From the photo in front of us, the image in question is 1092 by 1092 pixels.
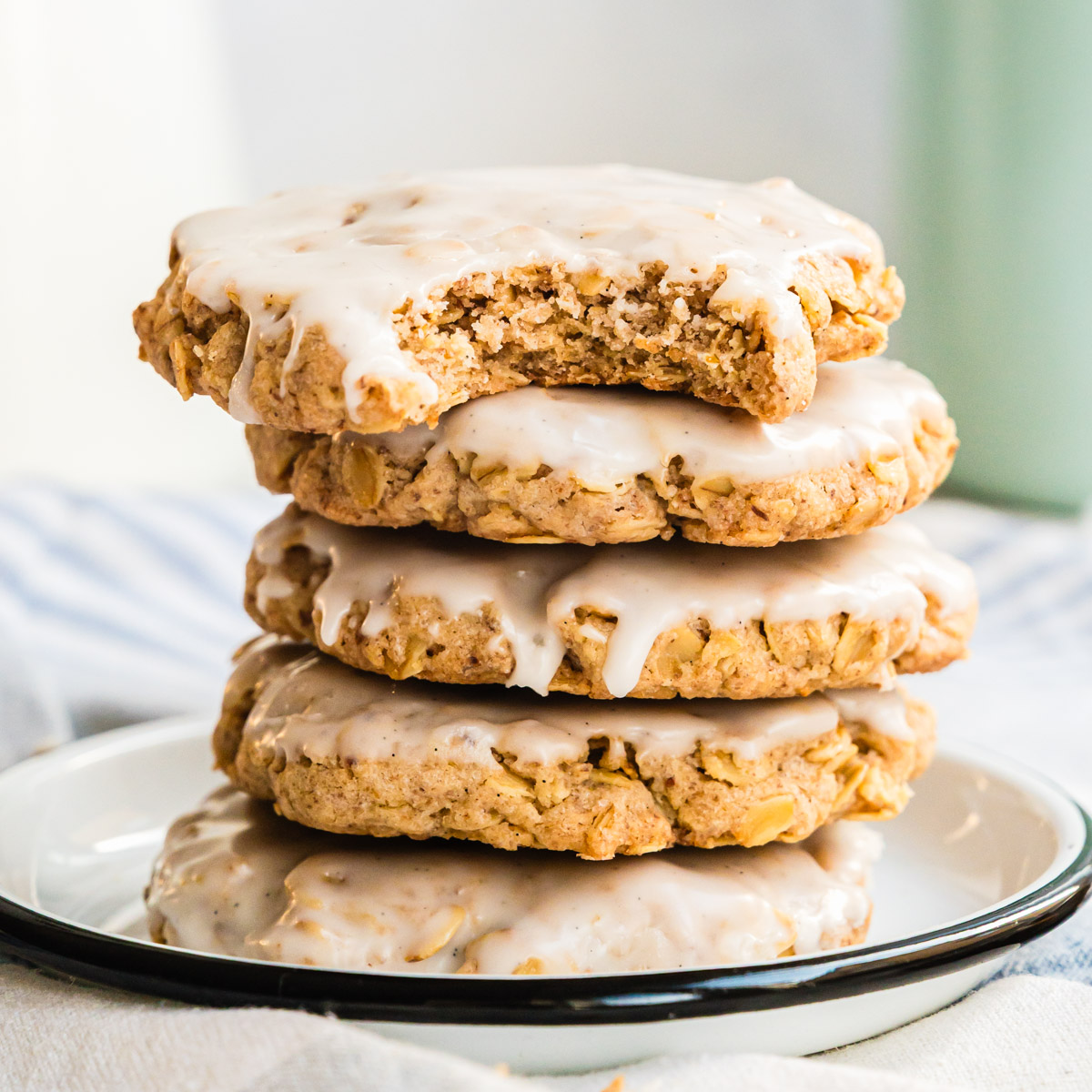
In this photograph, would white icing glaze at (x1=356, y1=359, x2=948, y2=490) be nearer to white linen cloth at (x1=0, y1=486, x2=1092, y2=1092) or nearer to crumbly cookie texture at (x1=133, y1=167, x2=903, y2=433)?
crumbly cookie texture at (x1=133, y1=167, x2=903, y2=433)

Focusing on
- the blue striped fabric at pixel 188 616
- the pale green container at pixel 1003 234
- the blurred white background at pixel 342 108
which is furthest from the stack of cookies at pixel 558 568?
Answer: the blurred white background at pixel 342 108

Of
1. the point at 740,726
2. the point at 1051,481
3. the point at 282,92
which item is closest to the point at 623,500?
the point at 740,726


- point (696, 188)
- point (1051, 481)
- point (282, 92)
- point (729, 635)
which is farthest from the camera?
point (282, 92)

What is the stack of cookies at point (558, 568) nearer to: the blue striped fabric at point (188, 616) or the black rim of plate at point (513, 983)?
the black rim of plate at point (513, 983)

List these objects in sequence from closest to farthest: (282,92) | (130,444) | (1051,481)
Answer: (1051,481) < (282,92) < (130,444)

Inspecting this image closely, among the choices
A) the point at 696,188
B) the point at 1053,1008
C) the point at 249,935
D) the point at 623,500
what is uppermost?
the point at 696,188

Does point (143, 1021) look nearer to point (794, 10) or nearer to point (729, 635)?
point (729, 635)
